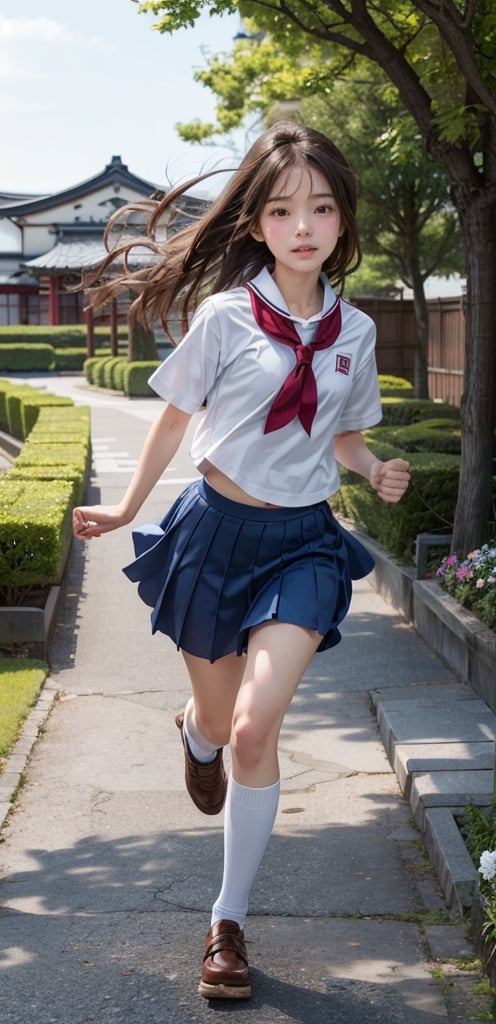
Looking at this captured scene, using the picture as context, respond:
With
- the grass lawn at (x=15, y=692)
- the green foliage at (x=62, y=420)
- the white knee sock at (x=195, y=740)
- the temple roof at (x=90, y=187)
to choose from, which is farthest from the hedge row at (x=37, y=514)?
the temple roof at (x=90, y=187)

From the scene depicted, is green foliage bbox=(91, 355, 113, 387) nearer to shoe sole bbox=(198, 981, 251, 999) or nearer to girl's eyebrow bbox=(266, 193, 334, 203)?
girl's eyebrow bbox=(266, 193, 334, 203)

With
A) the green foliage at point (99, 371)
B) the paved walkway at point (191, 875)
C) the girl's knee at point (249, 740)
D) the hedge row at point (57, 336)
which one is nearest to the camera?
the girl's knee at point (249, 740)

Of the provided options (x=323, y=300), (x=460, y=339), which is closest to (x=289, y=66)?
(x=460, y=339)

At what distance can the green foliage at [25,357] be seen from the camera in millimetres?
52250

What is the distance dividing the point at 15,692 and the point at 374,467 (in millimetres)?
3890

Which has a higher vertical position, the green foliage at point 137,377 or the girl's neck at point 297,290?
the green foliage at point 137,377

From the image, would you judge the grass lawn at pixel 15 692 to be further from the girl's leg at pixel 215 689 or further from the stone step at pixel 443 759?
the girl's leg at pixel 215 689

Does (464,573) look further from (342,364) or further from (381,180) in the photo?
(381,180)

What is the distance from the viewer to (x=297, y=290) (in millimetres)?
4016

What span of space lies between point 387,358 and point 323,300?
28.1m

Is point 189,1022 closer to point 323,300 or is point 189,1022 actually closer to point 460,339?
point 323,300

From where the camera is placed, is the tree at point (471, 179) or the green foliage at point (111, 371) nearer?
the tree at point (471, 179)

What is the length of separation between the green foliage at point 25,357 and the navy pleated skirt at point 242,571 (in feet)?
161

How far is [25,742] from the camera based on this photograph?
6.69m
